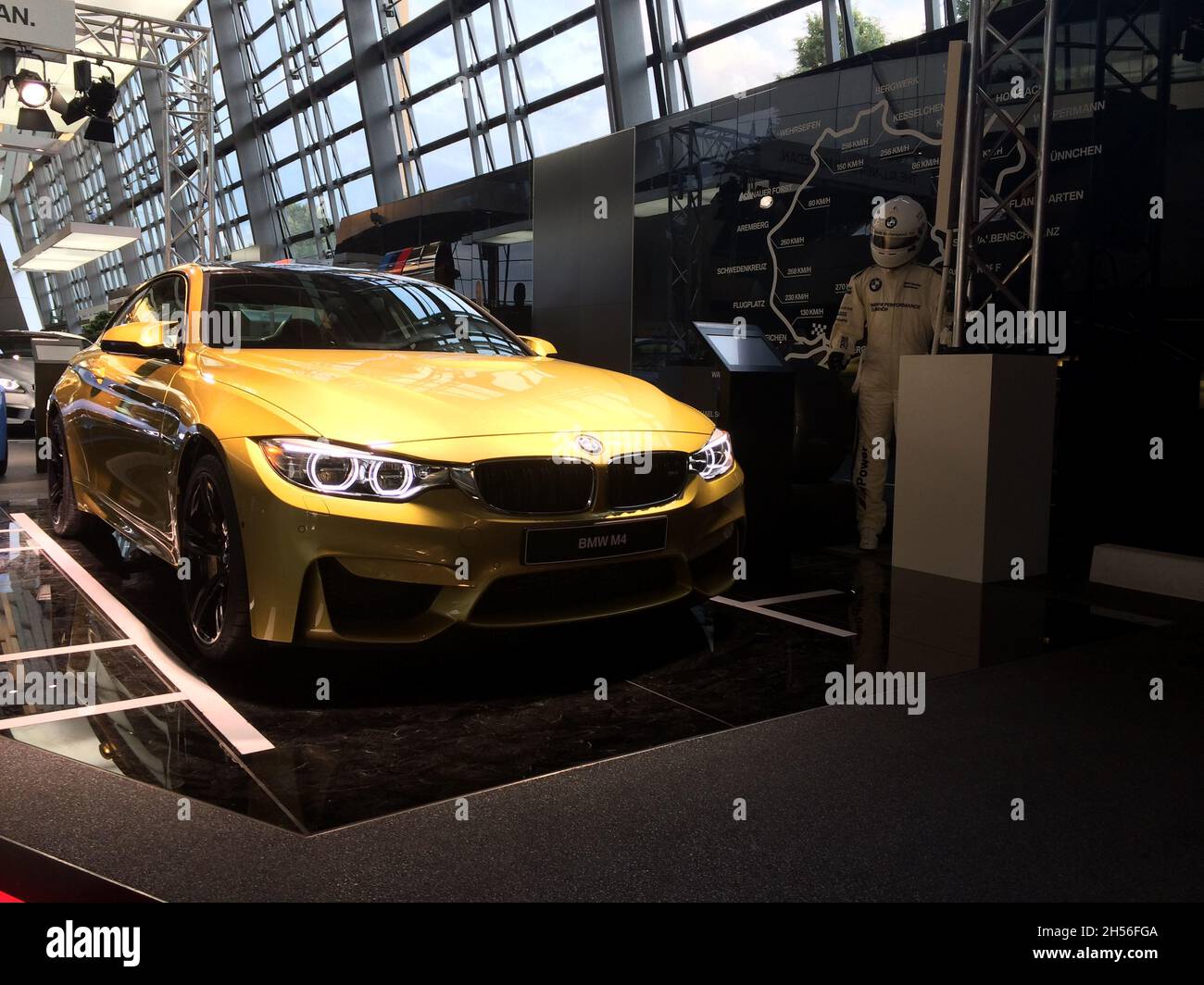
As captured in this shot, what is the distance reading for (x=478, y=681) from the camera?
3.34m

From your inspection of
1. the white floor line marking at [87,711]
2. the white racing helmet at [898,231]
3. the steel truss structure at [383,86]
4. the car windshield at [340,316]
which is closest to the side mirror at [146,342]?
the car windshield at [340,316]

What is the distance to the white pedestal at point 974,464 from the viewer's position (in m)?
5.10

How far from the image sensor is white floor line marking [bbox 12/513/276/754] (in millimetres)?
2854

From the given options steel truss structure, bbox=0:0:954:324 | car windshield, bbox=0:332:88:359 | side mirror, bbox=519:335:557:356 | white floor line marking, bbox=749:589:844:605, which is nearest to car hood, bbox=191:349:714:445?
side mirror, bbox=519:335:557:356

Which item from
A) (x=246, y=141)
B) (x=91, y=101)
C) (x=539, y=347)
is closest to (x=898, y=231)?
(x=539, y=347)

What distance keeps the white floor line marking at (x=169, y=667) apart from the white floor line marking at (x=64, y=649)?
0.06 metres

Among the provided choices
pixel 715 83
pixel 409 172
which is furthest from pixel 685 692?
pixel 409 172

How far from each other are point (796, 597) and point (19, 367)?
11.1m

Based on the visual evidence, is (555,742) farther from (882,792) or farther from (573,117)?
(573,117)

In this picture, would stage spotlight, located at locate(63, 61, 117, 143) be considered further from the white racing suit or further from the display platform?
the white racing suit

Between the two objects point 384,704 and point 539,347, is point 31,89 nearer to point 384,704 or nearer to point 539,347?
point 539,347

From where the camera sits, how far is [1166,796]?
2.53m

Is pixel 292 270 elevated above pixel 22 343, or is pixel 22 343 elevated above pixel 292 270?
pixel 292 270
